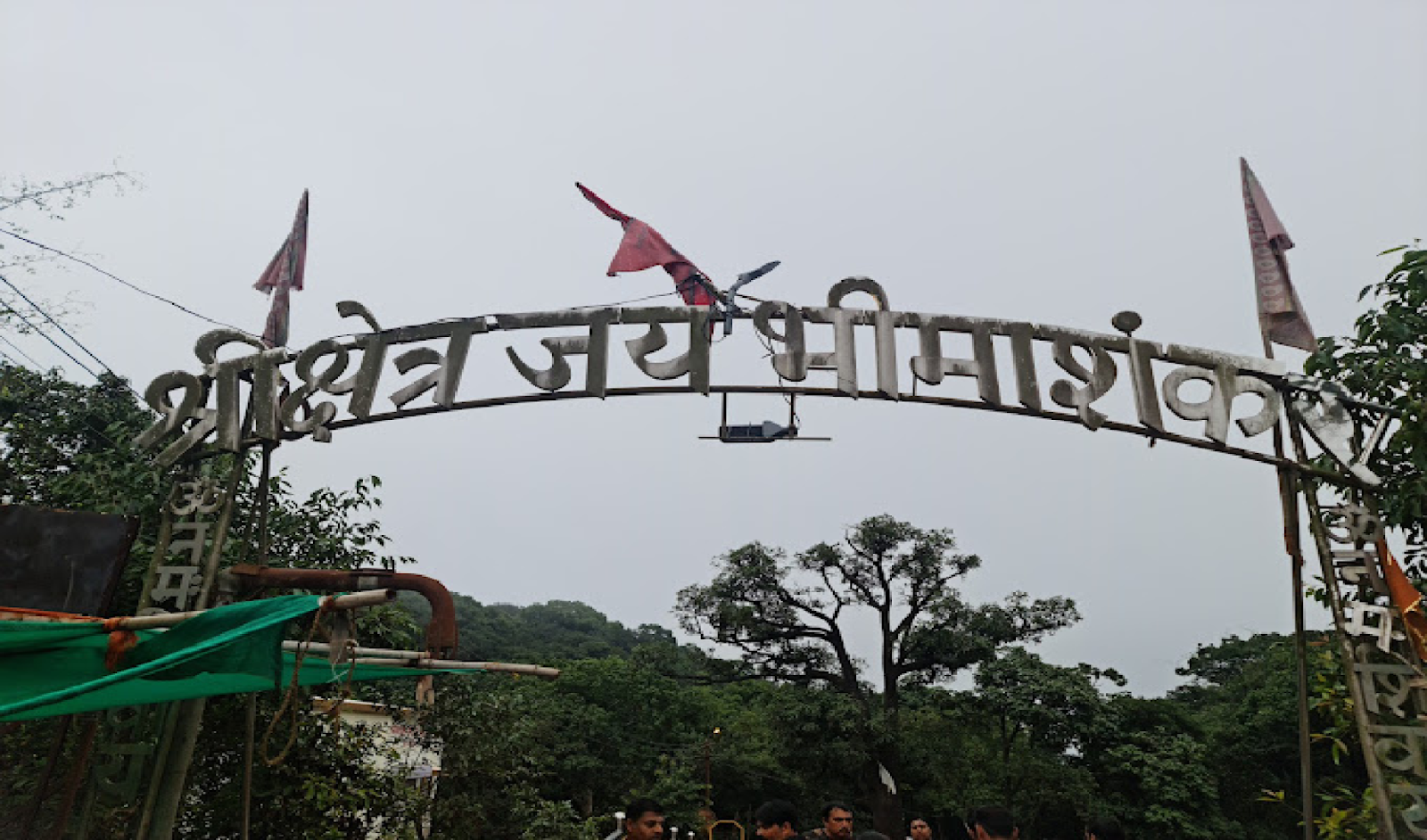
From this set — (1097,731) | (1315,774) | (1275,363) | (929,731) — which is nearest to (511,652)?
(929,731)

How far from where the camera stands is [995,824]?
445cm

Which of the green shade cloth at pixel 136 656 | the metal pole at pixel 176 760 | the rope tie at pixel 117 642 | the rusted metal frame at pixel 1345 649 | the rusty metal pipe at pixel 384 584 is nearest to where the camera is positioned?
the green shade cloth at pixel 136 656

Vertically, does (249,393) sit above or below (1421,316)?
below

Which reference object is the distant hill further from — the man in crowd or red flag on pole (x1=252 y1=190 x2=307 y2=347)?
the man in crowd

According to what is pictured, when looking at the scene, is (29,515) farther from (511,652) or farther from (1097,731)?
(511,652)

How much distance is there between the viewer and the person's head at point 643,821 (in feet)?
14.2

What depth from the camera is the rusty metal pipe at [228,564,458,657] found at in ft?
16.0

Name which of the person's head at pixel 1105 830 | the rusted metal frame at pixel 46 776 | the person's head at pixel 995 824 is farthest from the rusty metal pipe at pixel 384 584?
the person's head at pixel 1105 830

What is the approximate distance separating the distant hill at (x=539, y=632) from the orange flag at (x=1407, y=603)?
15.8 metres

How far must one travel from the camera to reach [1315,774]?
80.9ft

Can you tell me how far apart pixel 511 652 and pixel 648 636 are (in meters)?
25.3

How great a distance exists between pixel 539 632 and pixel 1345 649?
139 feet

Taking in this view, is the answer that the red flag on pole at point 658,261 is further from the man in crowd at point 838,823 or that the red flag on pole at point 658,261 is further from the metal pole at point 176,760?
the man in crowd at point 838,823

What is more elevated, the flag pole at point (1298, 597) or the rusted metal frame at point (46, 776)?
the flag pole at point (1298, 597)
